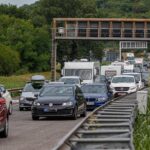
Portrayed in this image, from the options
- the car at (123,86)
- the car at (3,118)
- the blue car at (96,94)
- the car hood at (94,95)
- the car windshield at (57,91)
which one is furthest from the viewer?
the car at (123,86)

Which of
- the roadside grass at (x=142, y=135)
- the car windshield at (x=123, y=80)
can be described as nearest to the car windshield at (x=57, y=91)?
the roadside grass at (x=142, y=135)

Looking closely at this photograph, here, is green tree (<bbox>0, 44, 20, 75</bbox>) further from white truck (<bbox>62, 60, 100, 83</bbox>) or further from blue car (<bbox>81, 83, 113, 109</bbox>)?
blue car (<bbox>81, 83, 113, 109</bbox>)

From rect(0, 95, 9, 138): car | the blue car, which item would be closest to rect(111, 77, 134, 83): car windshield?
the blue car

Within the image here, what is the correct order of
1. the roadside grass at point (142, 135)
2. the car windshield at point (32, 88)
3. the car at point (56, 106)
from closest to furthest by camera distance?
the roadside grass at point (142, 135)
the car at point (56, 106)
the car windshield at point (32, 88)

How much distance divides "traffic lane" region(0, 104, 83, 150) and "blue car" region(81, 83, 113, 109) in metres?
7.62

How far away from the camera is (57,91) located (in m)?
30.8

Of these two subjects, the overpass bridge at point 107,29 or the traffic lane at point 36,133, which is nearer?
the traffic lane at point 36,133

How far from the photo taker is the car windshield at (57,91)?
30391 mm

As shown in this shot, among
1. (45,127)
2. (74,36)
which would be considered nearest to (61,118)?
(45,127)

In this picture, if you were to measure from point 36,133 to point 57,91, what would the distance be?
846 cm

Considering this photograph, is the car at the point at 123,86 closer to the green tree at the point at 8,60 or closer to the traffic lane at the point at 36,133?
the traffic lane at the point at 36,133

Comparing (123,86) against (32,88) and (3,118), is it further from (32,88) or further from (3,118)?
(3,118)

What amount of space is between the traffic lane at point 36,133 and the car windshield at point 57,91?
1.10 meters

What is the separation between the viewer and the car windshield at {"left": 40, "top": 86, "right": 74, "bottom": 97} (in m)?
30.4
